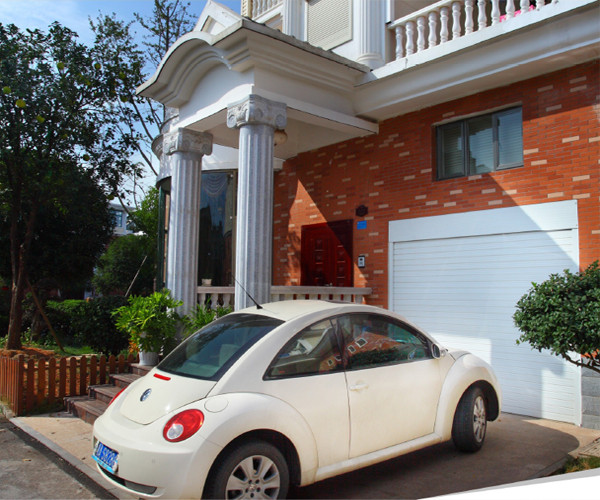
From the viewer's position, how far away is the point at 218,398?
368cm

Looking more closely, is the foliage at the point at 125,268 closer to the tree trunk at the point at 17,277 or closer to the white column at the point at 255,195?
the tree trunk at the point at 17,277

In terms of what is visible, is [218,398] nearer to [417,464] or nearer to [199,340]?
[199,340]

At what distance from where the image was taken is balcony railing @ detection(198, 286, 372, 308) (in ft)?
27.7

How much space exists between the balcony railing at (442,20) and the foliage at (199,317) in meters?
5.28

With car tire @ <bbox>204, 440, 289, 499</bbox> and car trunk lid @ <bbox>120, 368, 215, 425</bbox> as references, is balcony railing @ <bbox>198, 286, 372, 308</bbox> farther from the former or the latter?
car tire @ <bbox>204, 440, 289, 499</bbox>

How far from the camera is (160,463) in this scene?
3412 mm

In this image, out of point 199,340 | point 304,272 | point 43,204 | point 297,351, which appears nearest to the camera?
point 297,351

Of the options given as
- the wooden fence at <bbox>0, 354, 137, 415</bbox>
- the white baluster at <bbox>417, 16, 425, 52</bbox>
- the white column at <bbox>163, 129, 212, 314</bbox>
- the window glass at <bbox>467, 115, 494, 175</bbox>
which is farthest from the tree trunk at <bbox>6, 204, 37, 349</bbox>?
the window glass at <bbox>467, 115, 494, 175</bbox>

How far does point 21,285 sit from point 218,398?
954cm

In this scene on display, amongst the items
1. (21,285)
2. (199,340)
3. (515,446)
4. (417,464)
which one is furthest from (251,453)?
(21,285)

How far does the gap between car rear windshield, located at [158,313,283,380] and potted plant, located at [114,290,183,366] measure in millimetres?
3148

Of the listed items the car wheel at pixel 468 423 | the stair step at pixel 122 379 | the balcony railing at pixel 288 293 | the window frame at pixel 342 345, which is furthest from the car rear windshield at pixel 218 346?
the balcony railing at pixel 288 293

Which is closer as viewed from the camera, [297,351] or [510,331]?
[297,351]

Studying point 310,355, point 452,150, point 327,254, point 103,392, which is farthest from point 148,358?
point 452,150
